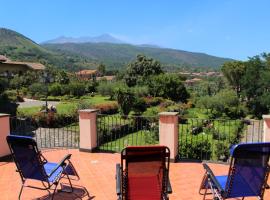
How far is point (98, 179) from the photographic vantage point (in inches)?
259

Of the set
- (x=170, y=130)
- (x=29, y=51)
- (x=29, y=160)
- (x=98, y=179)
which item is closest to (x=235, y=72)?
(x=170, y=130)

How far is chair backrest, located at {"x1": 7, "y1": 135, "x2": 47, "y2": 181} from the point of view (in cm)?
493

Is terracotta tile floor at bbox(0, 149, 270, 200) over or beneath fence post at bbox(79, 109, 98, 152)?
beneath

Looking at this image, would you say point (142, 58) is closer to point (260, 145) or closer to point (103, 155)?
point (103, 155)

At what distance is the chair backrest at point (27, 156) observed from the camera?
493 cm

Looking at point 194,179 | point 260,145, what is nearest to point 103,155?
point 194,179

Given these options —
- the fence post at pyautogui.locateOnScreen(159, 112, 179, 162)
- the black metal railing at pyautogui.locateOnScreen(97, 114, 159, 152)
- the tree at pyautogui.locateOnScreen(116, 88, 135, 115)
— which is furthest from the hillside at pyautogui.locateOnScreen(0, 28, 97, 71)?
the fence post at pyautogui.locateOnScreen(159, 112, 179, 162)

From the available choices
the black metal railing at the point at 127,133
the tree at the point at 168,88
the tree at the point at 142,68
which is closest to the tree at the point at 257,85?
the tree at the point at 168,88

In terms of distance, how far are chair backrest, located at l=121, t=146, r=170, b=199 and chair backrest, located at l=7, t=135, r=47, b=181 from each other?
1.45 meters

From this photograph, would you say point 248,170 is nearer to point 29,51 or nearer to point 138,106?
point 138,106

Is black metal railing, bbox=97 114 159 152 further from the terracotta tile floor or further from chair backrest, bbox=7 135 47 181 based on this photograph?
chair backrest, bbox=7 135 47 181

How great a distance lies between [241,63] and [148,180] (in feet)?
165

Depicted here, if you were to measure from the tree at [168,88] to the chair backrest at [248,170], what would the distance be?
38.1m

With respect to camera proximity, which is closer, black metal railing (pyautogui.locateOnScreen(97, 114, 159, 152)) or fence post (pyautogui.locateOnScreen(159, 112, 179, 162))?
fence post (pyautogui.locateOnScreen(159, 112, 179, 162))
